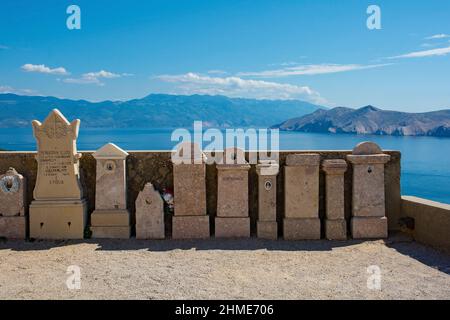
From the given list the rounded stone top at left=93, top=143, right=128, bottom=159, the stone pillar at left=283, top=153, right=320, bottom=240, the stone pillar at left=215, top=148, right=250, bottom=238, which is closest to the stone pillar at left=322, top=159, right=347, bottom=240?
the stone pillar at left=283, top=153, right=320, bottom=240

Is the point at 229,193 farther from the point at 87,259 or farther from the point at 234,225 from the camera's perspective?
the point at 87,259

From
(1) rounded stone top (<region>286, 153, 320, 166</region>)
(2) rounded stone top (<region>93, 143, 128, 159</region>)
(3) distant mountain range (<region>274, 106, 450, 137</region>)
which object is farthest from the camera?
(3) distant mountain range (<region>274, 106, 450, 137</region>)

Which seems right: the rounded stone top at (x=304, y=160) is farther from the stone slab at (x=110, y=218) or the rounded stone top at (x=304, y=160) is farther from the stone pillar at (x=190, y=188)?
the stone slab at (x=110, y=218)

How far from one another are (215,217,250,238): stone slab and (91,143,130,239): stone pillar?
5.14 ft

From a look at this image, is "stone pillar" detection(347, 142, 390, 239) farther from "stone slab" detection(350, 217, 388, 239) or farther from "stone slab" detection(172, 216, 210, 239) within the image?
"stone slab" detection(172, 216, 210, 239)

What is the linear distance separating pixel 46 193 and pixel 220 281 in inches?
150

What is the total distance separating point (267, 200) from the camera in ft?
23.8

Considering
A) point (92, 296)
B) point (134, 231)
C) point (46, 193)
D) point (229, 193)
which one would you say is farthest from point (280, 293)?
point (46, 193)

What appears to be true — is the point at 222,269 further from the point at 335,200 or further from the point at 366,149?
the point at 366,149

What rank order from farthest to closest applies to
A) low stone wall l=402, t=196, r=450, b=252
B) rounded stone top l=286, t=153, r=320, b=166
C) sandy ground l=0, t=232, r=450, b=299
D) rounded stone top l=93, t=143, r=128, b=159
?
rounded stone top l=93, t=143, r=128, b=159, rounded stone top l=286, t=153, r=320, b=166, low stone wall l=402, t=196, r=450, b=252, sandy ground l=0, t=232, r=450, b=299

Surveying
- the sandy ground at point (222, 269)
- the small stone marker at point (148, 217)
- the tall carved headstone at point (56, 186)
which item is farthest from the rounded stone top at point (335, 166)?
the tall carved headstone at point (56, 186)

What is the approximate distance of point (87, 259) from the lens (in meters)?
6.12

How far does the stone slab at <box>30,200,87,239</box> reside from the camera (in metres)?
7.23

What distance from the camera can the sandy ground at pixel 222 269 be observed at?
4.81 metres
